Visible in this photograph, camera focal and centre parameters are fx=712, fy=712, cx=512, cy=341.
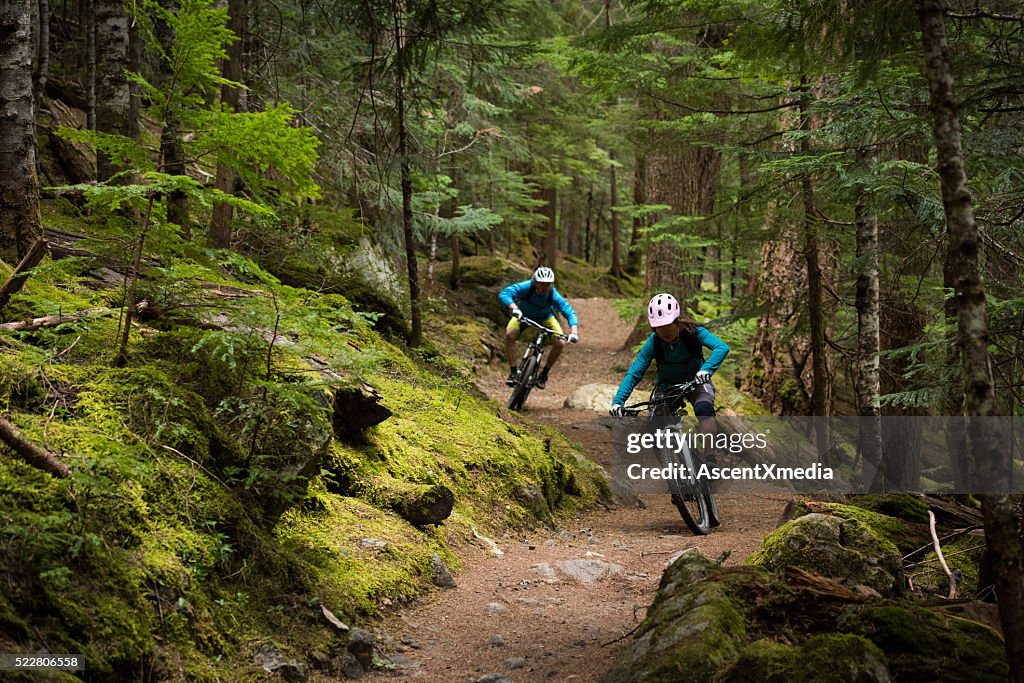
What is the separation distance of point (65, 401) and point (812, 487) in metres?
10.3

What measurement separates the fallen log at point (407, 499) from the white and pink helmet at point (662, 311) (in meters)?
2.88

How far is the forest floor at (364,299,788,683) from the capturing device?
421 centimetres

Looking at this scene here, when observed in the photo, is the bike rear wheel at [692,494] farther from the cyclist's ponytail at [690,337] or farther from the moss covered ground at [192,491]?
the moss covered ground at [192,491]

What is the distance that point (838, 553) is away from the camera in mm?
4266

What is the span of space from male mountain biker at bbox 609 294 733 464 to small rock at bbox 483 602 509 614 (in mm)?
2705

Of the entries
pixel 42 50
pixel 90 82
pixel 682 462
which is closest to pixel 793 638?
pixel 682 462

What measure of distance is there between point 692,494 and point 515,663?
4.00 meters

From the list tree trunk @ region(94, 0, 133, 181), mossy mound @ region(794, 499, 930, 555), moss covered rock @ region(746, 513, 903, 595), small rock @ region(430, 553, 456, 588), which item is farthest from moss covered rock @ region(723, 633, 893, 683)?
tree trunk @ region(94, 0, 133, 181)

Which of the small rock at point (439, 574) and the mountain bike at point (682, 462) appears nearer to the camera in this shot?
the small rock at point (439, 574)

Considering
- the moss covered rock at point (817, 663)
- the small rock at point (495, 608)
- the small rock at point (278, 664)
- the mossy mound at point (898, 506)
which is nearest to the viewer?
the moss covered rock at point (817, 663)

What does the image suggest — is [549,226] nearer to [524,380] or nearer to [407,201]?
[524,380]

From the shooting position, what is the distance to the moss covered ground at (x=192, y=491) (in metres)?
3.17

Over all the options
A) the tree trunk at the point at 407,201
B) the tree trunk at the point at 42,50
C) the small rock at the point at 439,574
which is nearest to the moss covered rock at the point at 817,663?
the small rock at the point at 439,574

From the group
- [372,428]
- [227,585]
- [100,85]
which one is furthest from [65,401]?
[100,85]
